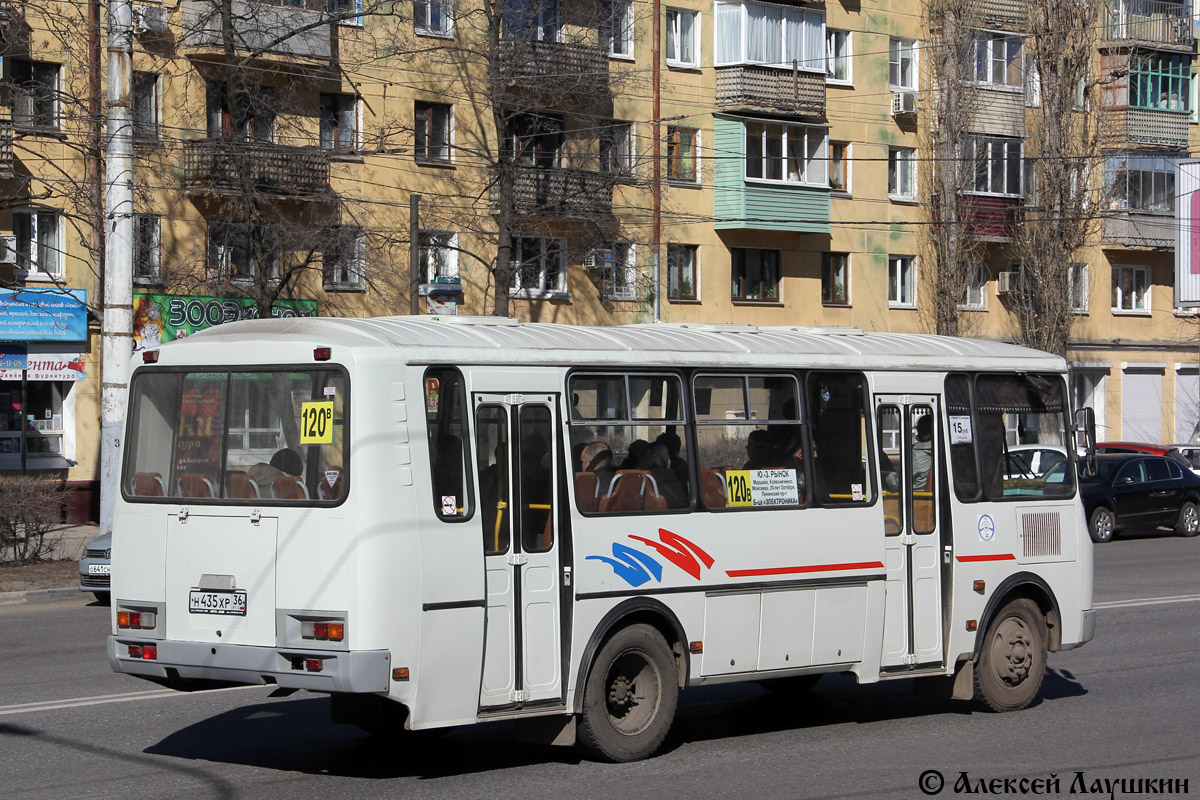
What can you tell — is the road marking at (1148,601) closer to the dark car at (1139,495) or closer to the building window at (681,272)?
the dark car at (1139,495)

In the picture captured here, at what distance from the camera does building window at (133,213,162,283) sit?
30.1 metres

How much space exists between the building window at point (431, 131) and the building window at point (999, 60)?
17.1 meters

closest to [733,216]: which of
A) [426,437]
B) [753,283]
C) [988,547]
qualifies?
[753,283]

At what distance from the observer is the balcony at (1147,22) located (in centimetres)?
4738

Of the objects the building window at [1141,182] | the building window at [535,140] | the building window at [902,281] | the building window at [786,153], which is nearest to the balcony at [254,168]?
the building window at [535,140]

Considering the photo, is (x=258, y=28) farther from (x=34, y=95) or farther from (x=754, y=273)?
(x=754, y=273)

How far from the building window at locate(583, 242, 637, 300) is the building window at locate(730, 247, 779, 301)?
Answer: 3627 millimetres

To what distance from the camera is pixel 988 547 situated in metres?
10.7

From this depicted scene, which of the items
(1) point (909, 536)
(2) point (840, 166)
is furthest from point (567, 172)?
(1) point (909, 536)

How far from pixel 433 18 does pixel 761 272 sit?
11151 millimetres

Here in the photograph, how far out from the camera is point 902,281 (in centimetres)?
4378

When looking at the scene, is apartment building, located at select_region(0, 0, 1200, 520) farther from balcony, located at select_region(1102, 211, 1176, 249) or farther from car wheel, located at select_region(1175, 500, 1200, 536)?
car wheel, located at select_region(1175, 500, 1200, 536)

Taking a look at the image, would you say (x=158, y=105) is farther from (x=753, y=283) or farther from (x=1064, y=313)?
(x=1064, y=313)

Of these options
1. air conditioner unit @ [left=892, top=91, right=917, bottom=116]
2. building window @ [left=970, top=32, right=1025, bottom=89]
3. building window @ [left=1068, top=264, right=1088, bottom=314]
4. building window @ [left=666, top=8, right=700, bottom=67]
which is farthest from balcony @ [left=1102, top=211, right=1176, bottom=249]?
building window @ [left=666, top=8, right=700, bottom=67]
